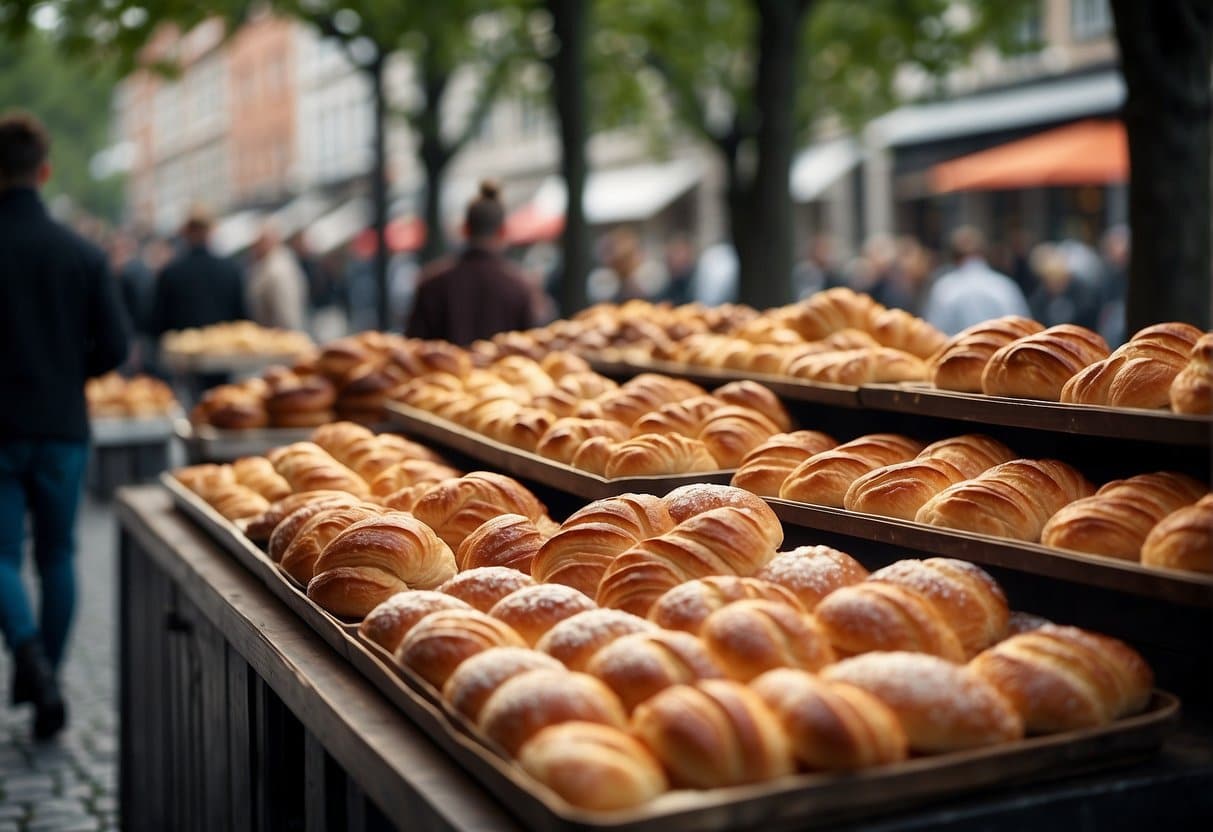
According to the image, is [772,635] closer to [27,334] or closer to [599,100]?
[27,334]

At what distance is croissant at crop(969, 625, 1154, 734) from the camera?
89.4 inches

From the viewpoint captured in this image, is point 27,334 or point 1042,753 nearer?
point 1042,753

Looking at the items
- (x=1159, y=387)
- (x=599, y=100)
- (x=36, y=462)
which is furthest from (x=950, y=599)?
(x=599, y=100)

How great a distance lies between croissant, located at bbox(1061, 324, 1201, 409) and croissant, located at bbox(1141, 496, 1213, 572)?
411mm

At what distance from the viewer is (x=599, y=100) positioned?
2080cm

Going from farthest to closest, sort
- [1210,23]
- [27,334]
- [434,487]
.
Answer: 1. [27,334]
2. [1210,23]
3. [434,487]

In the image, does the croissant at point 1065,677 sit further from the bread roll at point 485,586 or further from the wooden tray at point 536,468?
the wooden tray at point 536,468

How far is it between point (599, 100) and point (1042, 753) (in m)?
19.3

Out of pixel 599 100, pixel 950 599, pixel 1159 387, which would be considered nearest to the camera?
pixel 950 599

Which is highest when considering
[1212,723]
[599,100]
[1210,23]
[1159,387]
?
[599,100]

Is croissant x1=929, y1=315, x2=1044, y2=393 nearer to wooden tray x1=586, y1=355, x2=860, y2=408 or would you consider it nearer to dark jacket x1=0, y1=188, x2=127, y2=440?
wooden tray x1=586, y1=355, x2=860, y2=408

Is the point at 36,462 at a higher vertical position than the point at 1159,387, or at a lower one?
lower

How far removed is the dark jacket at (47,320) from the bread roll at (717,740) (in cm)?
467

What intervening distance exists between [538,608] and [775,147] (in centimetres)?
874
